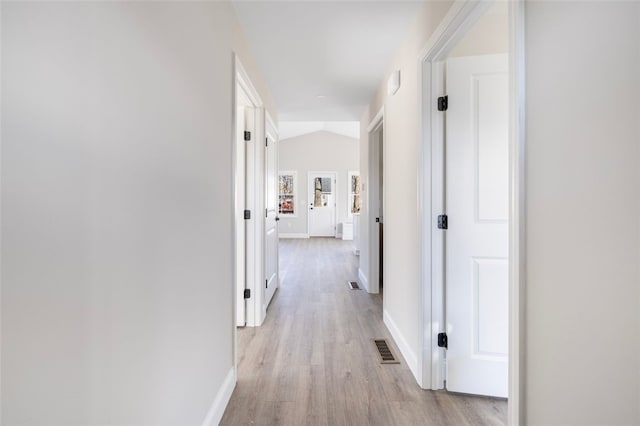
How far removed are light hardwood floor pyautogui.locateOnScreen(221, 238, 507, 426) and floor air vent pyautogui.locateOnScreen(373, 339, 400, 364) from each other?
0.15ft

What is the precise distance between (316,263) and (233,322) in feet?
13.7

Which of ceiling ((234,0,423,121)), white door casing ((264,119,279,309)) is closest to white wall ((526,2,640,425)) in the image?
ceiling ((234,0,423,121))

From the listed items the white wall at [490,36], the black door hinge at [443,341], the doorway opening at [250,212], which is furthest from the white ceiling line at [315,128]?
the black door hinge at [443,341]

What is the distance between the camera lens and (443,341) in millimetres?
1961

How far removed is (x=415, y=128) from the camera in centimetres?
212

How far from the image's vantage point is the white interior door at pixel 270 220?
3.44 m

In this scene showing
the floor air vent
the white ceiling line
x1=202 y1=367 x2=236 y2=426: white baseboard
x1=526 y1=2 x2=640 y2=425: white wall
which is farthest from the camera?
the white ceiling line

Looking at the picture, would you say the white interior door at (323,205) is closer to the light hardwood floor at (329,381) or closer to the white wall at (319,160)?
the white wall at (319,160)

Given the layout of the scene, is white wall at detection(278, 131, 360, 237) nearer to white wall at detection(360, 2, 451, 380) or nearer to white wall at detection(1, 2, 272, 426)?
white wall at detection(360, 2, 451, 380)

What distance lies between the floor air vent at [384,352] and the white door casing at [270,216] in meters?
1.26

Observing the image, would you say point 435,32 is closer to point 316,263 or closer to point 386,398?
point 386,398

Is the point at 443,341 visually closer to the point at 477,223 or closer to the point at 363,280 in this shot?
the point at 477,223

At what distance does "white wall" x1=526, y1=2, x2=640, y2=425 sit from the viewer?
2.38ft

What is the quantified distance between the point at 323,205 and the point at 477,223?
29.2ft
